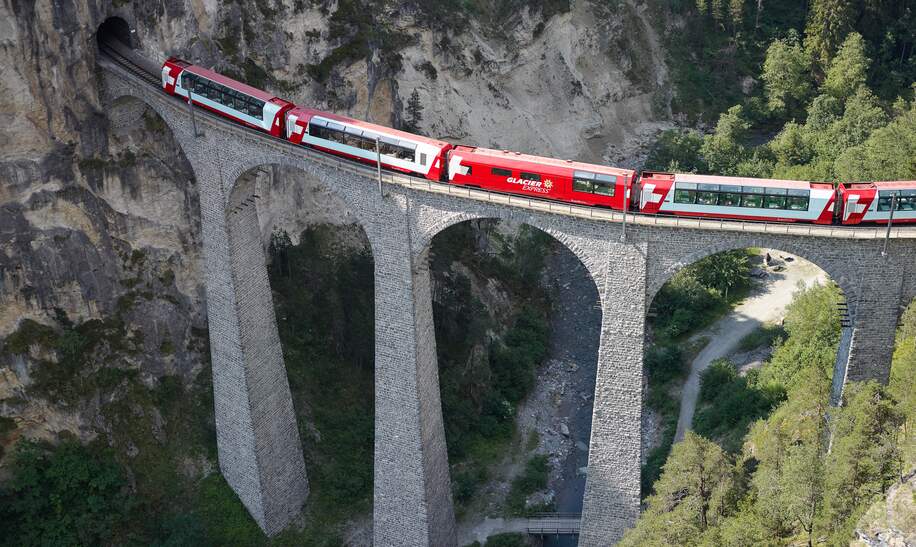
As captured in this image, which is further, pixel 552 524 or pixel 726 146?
pixel 726 146

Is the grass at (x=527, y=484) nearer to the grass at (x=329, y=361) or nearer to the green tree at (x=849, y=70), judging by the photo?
the grass at (x=329, y=361)

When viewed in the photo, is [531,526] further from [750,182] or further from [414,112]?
[414,112]

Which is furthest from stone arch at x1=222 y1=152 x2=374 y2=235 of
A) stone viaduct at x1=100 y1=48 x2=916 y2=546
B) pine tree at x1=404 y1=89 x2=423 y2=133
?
pine tree at x1=404 y1=89 x2=423 y2=133

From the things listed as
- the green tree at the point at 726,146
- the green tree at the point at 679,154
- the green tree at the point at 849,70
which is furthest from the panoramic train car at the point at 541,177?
the green tree at the point at 849,70

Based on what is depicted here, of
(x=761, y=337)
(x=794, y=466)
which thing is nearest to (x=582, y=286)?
(x=761, y=337)

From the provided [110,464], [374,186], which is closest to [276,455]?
[110,464]

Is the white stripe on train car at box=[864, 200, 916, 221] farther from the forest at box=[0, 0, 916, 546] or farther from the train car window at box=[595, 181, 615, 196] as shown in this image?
the train car window at box=[595, 181, 615, 196]
